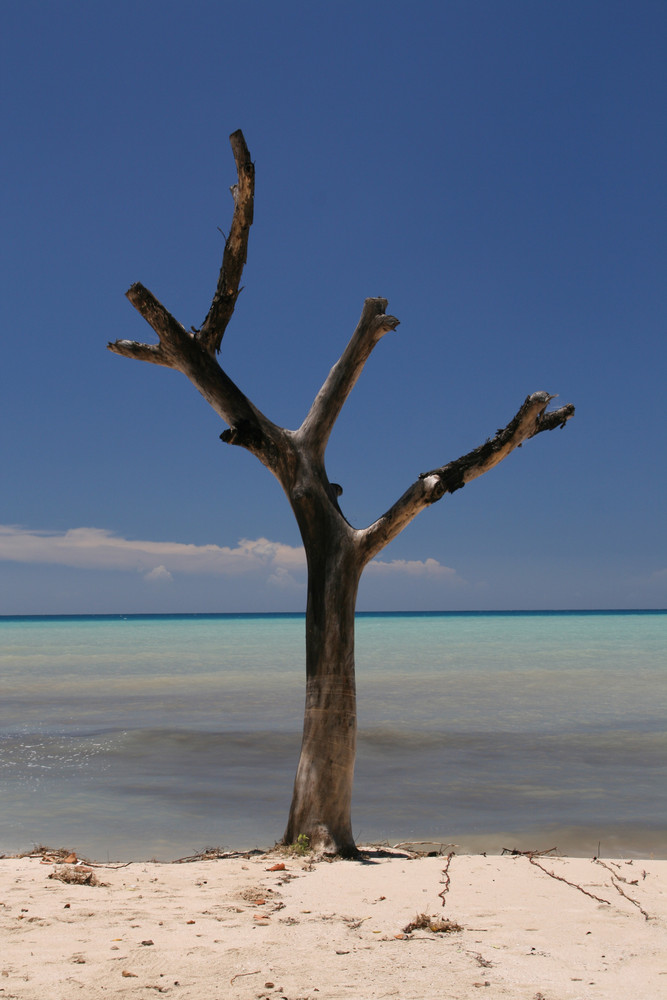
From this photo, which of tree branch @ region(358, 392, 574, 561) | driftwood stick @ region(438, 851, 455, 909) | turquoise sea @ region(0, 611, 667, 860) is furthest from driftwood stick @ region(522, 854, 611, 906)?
tree branch @ region(358, 392, 574, 561)

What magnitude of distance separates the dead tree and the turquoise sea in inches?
59.5

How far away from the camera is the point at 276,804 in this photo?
7984mm

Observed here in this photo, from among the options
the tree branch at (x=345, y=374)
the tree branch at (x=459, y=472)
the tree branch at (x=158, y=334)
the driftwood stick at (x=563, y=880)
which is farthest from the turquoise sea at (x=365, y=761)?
the tree branch at (x=158, y=334)

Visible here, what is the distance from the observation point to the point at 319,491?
5879 millimetres

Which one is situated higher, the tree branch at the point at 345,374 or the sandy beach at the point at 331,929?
the tree branch at the point at 345,374

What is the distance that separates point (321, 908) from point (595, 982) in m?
1.49

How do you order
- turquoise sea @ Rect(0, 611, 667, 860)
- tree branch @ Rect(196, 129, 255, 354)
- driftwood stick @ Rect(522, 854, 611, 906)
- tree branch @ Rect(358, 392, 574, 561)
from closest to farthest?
driftwood stick @ Rect(522, 854, 611, 906)
tree branch @ Rect(196, 129, 255, 354)
tree branch @ Rect(358, 392, 574, 561)
turquoise sea @ Rect(0, 611, 667, 860)

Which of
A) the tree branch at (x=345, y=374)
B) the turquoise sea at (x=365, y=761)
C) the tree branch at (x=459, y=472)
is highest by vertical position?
the tree branch at (x=345, y=374)

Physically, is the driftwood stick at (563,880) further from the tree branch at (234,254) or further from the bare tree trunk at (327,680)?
the tree branch at (234,254)

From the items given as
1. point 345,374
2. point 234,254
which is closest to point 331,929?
point 345,374

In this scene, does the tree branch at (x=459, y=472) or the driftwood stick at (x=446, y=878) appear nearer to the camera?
the driftwood stick at (x=446, y=878)

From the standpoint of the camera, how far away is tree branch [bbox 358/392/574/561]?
5557 millimetres

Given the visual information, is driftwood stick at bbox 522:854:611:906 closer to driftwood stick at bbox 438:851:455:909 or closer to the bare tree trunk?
driftwood stick at bbox 438:851:455:909

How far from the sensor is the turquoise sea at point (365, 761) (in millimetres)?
7039
